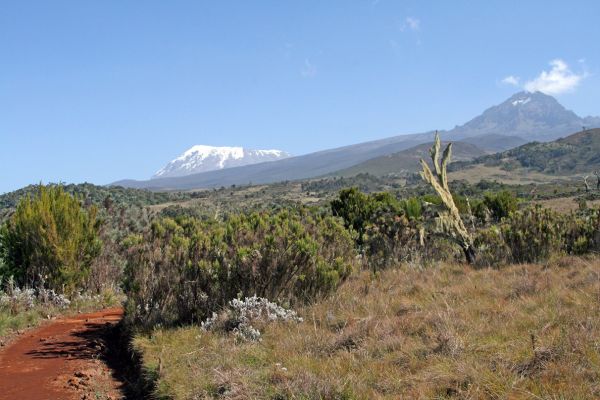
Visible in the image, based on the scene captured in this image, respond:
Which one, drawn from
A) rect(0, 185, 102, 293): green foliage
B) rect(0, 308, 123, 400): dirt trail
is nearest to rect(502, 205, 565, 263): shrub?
rect(0, 308, 123, 400): dirt trail

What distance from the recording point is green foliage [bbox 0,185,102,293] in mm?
11344

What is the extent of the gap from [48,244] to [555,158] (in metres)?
175

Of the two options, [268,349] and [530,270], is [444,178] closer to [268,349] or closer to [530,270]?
[530,270]

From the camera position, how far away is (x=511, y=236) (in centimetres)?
1126

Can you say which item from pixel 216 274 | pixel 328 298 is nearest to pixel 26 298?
pixel 216 274

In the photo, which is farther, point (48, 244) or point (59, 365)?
point (48, 244)

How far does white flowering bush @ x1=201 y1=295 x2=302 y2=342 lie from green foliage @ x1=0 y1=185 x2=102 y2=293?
5.47 metres

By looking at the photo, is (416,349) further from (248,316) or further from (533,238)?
(533,238)

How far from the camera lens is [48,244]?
11.3 metres

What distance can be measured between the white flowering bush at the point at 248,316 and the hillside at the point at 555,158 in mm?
150439

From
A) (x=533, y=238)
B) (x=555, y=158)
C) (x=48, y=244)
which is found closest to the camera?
(x=533, y=238)

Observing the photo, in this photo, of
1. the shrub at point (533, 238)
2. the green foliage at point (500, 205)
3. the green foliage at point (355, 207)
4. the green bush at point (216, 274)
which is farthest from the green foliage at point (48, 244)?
the green foliage at point (500, 205)

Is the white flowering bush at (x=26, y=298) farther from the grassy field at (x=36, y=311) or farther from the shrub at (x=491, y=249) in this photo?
the shrub at (x=491, y=249)

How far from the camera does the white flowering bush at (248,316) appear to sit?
707cm
